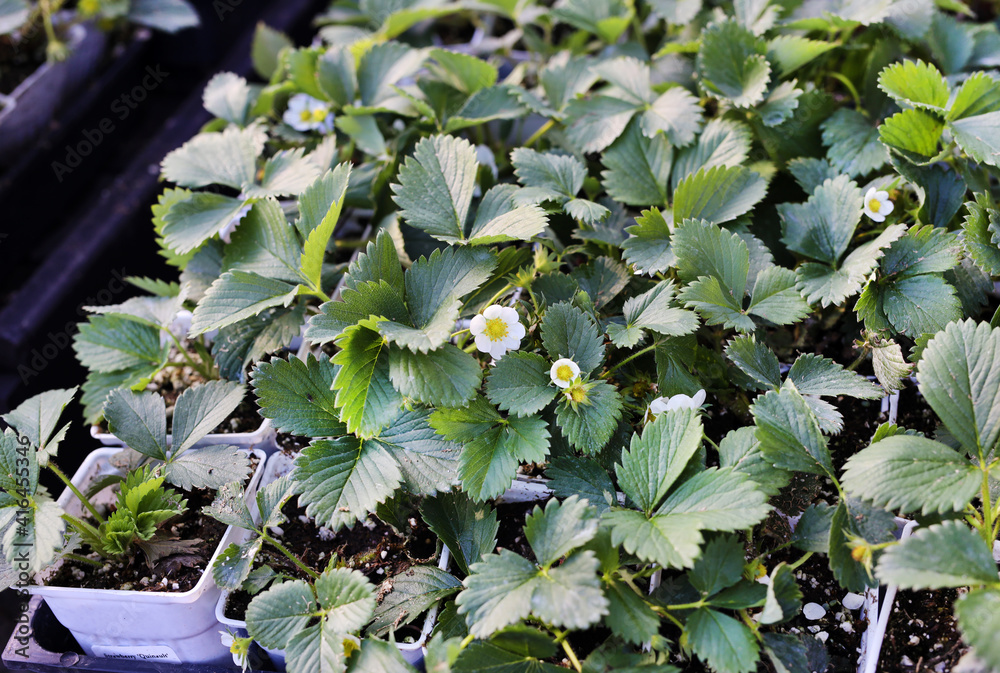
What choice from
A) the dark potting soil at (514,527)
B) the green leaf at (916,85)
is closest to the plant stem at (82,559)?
the dark potting soil at (514,527)

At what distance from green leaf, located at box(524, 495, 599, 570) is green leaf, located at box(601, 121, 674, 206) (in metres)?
0.47

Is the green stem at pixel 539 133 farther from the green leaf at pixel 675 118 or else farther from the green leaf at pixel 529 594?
the green leaf at pixel 529 594

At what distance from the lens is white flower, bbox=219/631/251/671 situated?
843mm

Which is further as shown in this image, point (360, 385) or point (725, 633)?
point (360, 385)

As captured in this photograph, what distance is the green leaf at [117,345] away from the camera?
1105 millimetres

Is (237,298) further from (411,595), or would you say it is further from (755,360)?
(755,360)

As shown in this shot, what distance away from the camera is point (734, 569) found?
777 mm

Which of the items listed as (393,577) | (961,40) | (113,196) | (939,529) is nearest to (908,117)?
(961,40)

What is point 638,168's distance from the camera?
1.13 metres

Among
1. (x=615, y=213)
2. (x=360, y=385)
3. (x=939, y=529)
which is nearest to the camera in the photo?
(x=939, y=529)

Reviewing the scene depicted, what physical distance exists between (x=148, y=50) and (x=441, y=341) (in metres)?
1.41

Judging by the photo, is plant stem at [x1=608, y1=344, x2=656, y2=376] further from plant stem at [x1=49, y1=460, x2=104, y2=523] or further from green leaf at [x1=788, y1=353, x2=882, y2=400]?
plant stem at [x1=49, y1=460, x2=104, y2=523]

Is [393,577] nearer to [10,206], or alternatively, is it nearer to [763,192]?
[763,192]

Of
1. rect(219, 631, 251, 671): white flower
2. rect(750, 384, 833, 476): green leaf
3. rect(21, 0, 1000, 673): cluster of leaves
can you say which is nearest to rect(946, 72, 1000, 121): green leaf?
rect(21, 0, 1000, 673): cluster of leaves
